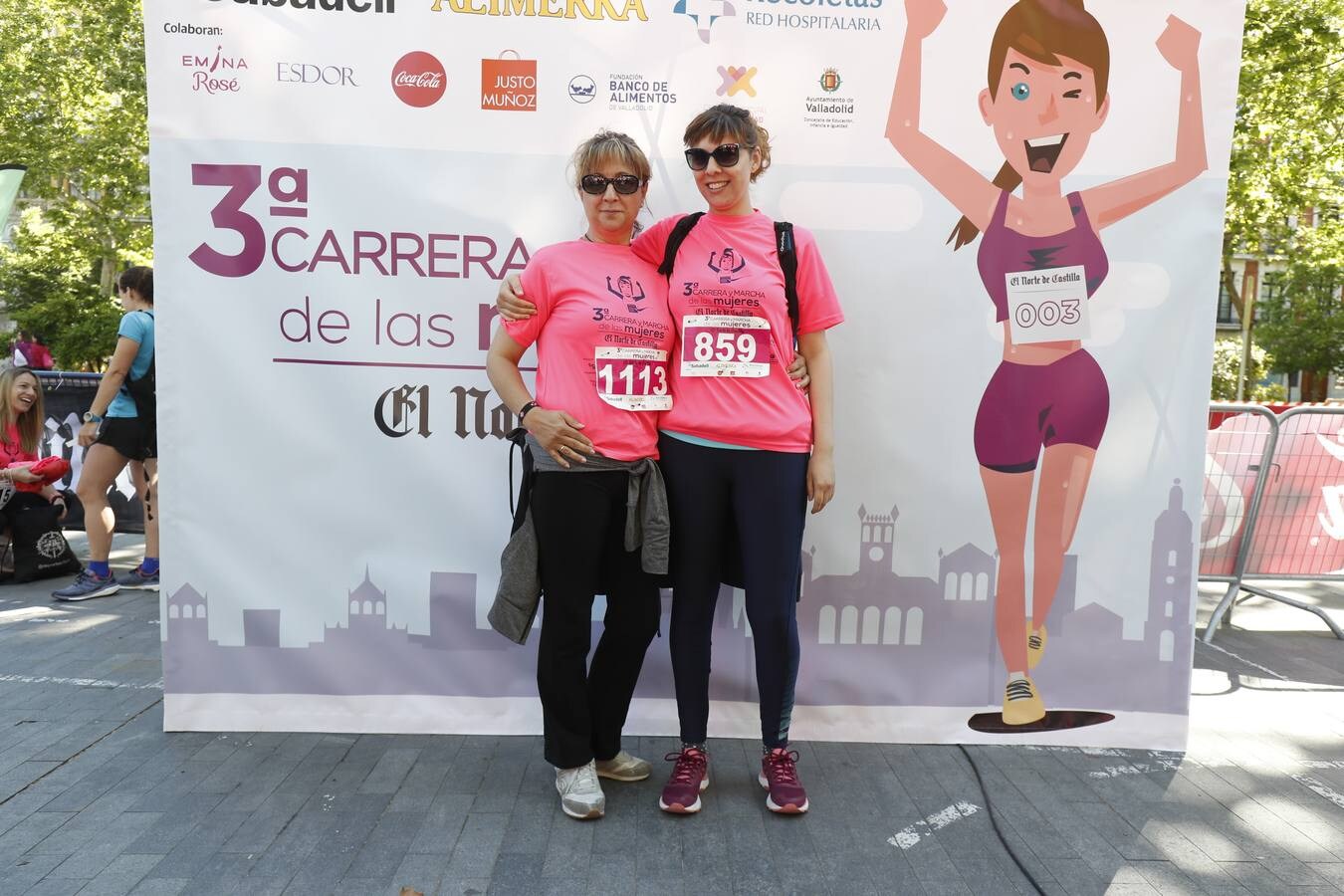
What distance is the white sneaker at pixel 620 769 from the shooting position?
3.20 meters

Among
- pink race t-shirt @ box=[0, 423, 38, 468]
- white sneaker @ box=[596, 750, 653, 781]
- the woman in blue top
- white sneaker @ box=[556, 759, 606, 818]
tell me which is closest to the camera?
white sneaker @ box=[556, 759, 606, 818]

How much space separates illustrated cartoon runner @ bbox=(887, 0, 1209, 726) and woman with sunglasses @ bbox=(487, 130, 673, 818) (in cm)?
122

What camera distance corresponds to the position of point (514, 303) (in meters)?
2.88

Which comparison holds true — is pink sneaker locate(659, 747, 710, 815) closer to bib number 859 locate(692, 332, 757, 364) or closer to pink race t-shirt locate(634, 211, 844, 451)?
pink race t-shirt locate(634, 211, 844, 451)

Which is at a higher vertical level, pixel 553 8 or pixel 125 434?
pixel 553 8

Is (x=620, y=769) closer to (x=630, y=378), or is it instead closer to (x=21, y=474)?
(x=630, y=378)

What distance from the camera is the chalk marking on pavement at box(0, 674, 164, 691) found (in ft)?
13.4

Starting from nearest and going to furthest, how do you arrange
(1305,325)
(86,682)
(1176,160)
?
(1176,160) < (86,682) < (1305,325)

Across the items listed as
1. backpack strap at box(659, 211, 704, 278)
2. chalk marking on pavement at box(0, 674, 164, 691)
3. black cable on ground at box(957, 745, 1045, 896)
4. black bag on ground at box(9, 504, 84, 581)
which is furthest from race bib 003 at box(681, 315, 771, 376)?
black bag on ground at box(9, 504, 84, 581)

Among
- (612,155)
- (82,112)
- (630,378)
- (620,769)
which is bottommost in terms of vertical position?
(620,769)

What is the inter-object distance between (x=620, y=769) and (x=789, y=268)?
5.95 feet

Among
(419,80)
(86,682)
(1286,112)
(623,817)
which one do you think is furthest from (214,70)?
(1286,112)

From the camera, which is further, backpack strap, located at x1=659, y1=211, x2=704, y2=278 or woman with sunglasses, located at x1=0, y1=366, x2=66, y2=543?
woman with sunglasses, located at x1=0, y1=366, x2=66, y2=543

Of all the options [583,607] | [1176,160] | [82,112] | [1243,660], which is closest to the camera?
[583,607]
